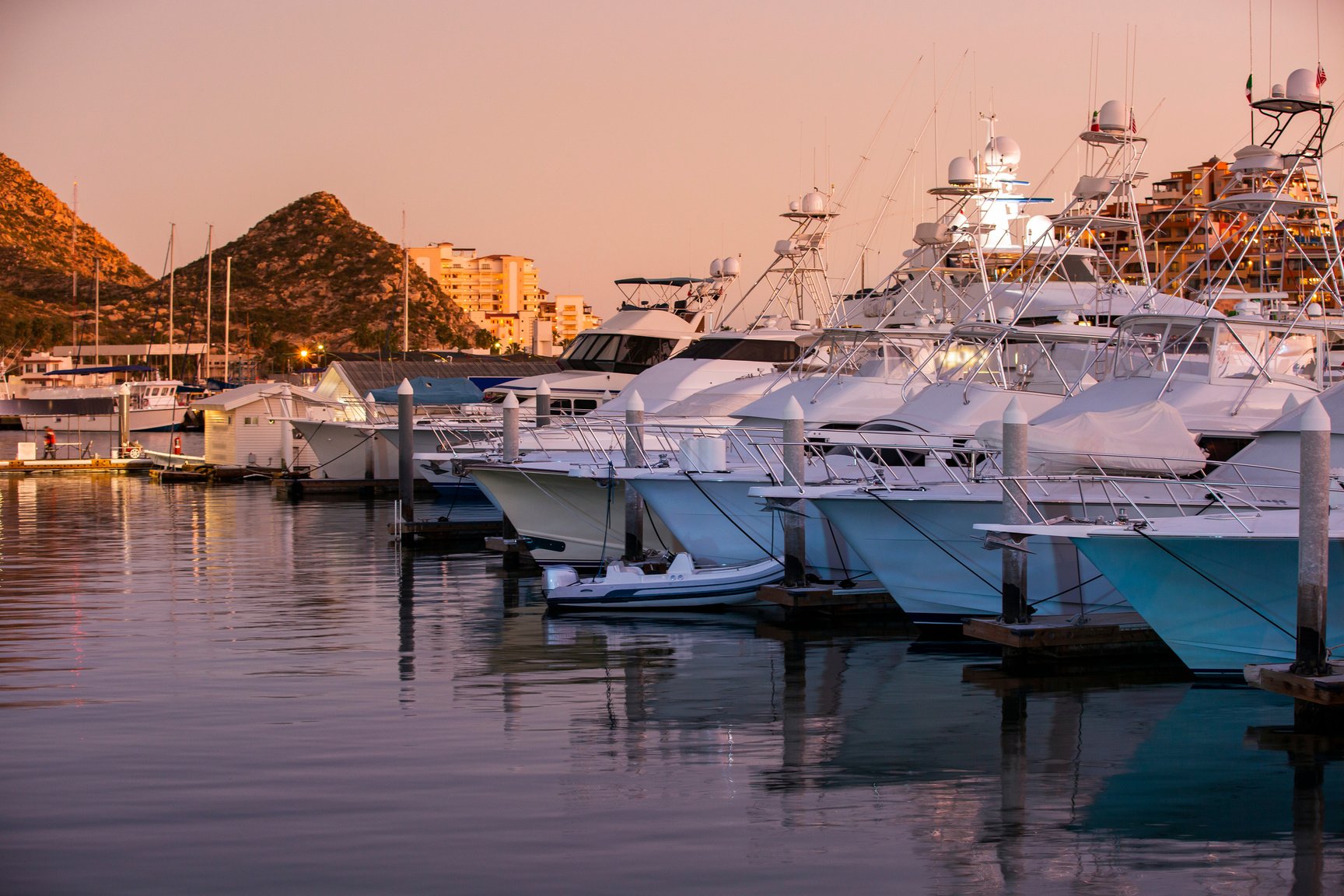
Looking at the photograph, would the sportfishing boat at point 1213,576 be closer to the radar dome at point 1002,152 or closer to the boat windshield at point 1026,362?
the boat windshield at point 1026,362

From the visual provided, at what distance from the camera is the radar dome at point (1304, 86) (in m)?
21.7

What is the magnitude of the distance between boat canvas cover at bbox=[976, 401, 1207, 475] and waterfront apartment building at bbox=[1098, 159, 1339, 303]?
4612 mm

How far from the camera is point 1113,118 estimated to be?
74.9ft

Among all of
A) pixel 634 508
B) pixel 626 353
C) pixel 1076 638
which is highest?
pixel 626 353

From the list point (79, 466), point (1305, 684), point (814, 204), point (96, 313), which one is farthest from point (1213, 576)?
point (96, 313)

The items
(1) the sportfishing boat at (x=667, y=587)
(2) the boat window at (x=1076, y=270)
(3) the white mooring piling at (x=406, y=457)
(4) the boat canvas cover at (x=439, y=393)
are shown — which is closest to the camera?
(1) the sportfishing boat at (x=667, y=587)

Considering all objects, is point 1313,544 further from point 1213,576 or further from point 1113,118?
point 1113,118

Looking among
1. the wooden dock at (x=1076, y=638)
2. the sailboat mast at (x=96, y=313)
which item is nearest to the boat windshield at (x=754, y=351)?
the wooden dock at (x=1076, y=638)

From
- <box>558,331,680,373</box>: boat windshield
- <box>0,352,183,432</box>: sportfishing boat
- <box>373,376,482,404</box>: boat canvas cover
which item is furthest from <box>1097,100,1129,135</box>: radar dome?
<box>0,352,183,432</box>: sportfishing boat

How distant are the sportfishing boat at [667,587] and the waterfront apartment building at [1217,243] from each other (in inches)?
312

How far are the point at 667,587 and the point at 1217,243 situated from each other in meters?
10.6

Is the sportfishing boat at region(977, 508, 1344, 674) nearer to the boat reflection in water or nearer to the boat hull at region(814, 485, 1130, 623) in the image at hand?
the boat reflection in water

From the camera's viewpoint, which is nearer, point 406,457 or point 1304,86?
point 1304,86

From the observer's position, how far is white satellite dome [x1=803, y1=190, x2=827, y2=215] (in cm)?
3453
